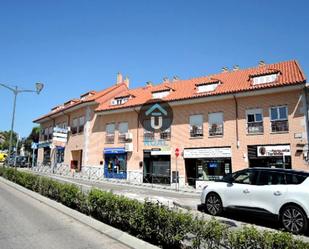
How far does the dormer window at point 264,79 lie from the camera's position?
74.2ft

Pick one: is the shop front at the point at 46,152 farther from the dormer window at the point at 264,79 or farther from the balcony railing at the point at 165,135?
the dormer window at the point at 264,79

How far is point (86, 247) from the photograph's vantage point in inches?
252

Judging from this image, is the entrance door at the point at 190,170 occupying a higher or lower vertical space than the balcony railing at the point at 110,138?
lower

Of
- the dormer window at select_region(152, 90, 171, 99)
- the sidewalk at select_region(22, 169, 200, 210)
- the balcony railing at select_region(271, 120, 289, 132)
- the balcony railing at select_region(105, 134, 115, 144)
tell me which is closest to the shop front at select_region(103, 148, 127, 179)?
the balcony railing at select_region(105, 134, 115, 144)

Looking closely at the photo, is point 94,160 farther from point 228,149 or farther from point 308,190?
point 308,190

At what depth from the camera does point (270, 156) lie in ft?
70.2

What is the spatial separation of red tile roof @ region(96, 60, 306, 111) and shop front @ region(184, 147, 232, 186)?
4284 mm

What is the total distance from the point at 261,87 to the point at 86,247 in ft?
59.8

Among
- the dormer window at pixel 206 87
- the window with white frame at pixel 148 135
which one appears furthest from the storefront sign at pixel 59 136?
the dormer window at pixel 206 87

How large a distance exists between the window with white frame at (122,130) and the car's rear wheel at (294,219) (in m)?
22.0

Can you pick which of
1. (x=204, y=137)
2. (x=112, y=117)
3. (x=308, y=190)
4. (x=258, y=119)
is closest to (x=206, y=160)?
(x=204, y=137)

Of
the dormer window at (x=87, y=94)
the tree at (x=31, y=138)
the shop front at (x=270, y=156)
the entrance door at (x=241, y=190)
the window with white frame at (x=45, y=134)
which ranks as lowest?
the entrance door at (x=241, y=190)

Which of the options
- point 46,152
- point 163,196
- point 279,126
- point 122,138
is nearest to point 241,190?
point 163,196

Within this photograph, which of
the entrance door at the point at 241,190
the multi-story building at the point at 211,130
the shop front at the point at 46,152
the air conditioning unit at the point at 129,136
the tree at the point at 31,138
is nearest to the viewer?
the entrance door at the point at 241,190
